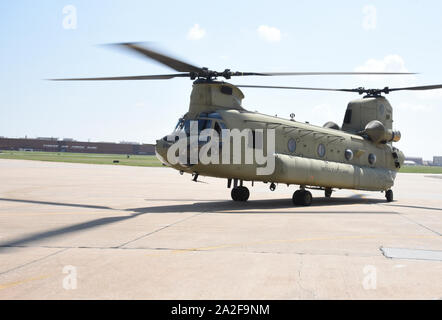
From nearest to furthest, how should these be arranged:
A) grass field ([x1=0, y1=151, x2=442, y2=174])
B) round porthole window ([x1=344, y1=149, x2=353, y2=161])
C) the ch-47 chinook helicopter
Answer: the ch-47 chinook helicopter, round porthole window ([x1=344, y1=149, x2=353, y2=161]), grass field ([x1=0, y1=151, x2=442, y2=174])

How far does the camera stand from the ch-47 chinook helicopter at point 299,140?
15.2m

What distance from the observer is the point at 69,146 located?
17162cm

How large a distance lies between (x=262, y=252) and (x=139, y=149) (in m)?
175

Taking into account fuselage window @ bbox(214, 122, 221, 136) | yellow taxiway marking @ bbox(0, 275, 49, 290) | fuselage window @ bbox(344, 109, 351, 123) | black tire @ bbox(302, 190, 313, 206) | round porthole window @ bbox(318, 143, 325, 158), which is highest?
fuselage window @ bbox(344, 109, 351, 123)

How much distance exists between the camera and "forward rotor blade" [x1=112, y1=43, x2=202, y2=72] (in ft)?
36.8

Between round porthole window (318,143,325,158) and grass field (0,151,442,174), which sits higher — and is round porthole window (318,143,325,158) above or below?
above

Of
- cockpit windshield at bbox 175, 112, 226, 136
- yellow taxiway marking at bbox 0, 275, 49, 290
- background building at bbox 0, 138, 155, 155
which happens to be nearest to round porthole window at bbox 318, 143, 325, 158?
cockpit windshield at bbox 175, 112, 226, 136

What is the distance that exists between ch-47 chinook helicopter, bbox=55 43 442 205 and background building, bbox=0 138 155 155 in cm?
14864

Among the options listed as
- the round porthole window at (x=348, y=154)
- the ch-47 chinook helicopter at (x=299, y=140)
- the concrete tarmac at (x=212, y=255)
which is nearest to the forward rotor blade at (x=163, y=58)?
the ch-47 chinook helicopter at (x=299, y=140)

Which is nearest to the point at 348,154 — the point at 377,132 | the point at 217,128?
the point at 377,132

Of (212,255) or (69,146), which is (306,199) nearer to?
(212,255)

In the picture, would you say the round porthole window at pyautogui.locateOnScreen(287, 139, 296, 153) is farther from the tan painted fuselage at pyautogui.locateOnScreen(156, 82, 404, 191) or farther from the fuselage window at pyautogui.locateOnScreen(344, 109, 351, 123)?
the fuselage window at pyautogui.locateOnScreen(344, 109, 351, 123)
